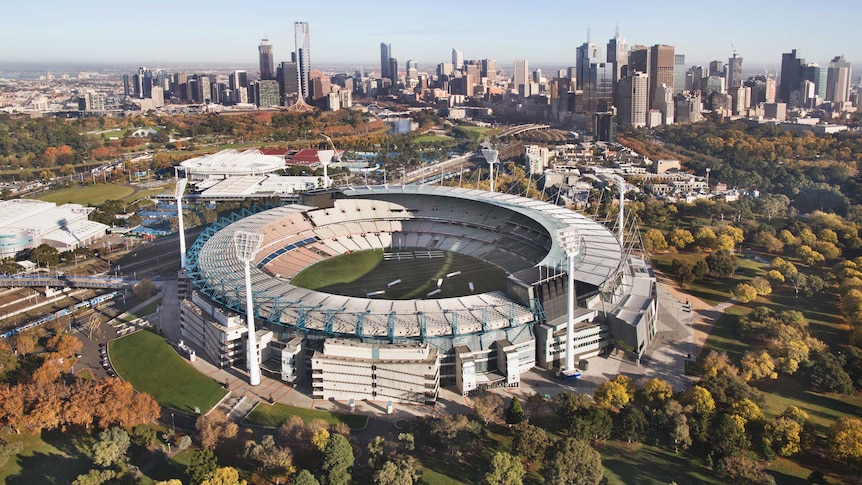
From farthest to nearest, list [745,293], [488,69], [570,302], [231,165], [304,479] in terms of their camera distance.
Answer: [488,69] → [231,165] → [745,293] → [570,302] → [304,479]

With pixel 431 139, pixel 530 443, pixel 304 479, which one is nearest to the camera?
pixel 304 479

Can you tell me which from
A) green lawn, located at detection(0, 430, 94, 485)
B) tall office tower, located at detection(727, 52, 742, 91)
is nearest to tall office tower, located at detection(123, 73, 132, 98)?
tall office tower, located at detection(727, 52, 742, 91)

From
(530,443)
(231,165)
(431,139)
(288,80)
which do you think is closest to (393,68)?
(288,80)

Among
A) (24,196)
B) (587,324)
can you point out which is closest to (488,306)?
(587,324)

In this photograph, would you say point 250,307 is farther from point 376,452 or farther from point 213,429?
point 376,452

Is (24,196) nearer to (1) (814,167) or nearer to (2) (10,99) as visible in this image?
(1) (814,167)

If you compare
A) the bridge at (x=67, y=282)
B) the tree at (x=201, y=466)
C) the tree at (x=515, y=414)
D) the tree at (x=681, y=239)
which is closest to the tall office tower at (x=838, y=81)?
the tree at (x=681, y=239)

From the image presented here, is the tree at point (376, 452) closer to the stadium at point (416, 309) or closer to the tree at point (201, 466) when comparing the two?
the stadium at point (416, 309)
